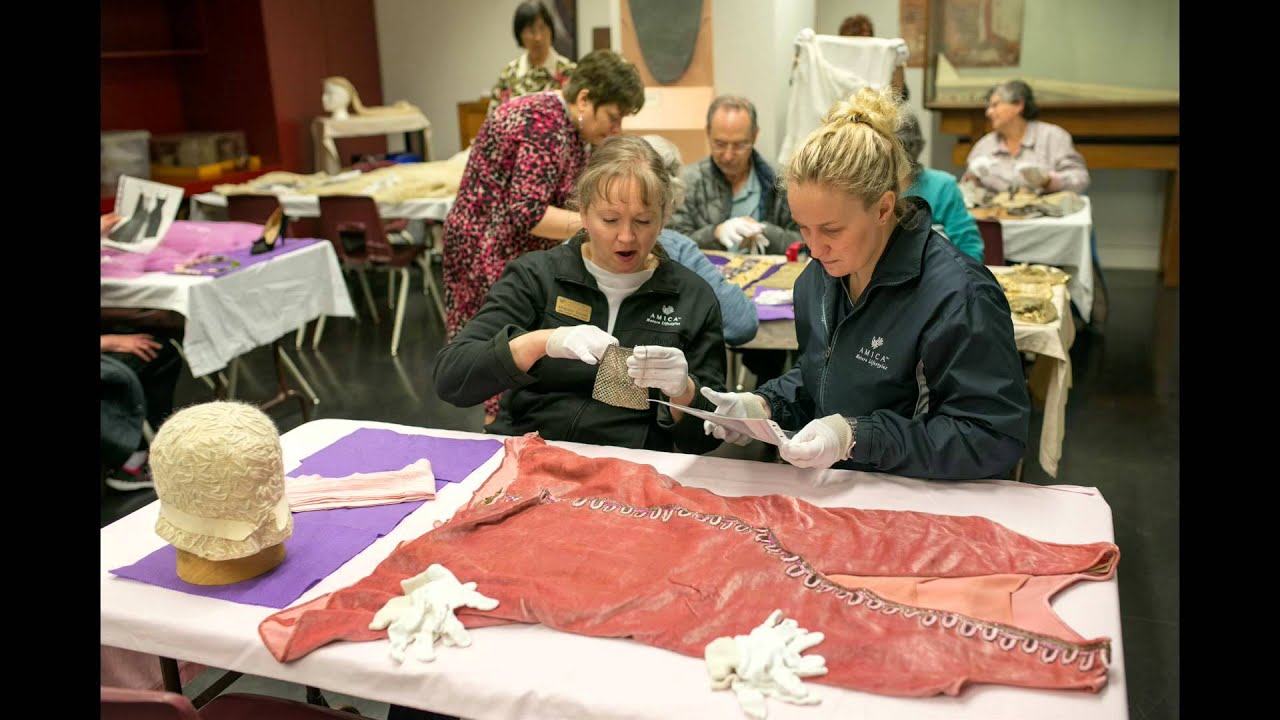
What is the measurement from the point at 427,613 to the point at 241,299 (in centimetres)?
320

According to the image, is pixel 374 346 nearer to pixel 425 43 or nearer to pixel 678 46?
pixel 678 46

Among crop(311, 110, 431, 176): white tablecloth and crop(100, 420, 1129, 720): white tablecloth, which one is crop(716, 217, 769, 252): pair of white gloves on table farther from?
crop(311, 110, 431, 176): white tablecloth

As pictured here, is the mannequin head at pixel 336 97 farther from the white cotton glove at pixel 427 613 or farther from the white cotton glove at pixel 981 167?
the white cotton glove at pixel 427 613

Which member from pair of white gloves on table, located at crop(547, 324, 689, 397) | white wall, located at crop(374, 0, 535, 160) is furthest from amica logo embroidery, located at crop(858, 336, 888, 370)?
white wall, located at crop(374, 0, 535, 160)

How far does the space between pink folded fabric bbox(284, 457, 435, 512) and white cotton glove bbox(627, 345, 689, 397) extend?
0.46 m

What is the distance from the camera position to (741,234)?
13.8ft

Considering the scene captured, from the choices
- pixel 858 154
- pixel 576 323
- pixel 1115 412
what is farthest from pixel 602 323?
pixel 1115 412

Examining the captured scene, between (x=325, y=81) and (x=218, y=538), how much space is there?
802 centimetres

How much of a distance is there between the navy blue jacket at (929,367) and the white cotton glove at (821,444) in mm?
29

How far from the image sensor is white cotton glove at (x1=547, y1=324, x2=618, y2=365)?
2.06 m

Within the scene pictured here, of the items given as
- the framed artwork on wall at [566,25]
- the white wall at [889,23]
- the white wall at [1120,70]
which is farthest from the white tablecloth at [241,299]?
the white wall at [889,23]

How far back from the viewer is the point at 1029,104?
5988 mm

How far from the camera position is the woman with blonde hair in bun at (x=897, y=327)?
1.80 meters
